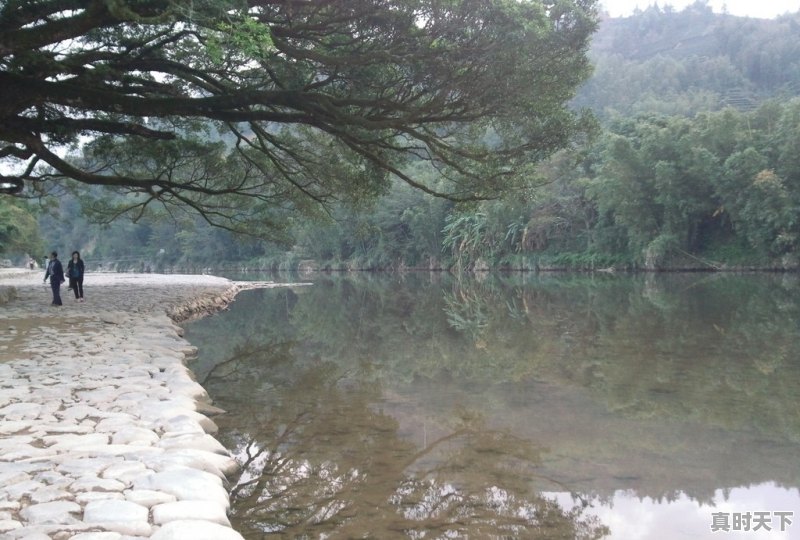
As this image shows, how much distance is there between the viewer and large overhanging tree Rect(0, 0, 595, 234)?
693cm

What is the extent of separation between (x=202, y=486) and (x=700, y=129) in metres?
36.7

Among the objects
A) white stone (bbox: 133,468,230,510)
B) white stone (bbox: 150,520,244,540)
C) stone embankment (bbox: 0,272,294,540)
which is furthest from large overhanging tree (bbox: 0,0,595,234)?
white stone (bbox: 150,520,244,540)

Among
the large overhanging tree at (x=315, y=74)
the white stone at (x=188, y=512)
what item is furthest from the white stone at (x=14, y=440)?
the large overhanging tree at (x=315, y=74)

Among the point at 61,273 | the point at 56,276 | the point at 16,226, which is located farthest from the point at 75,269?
the point at 16,226

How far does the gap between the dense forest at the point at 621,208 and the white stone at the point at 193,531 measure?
927 cm

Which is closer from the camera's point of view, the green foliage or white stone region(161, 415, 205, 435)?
white stone region(161, 415, 205, 435)

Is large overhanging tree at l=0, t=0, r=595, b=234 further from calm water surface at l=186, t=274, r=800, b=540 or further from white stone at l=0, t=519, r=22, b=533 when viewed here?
white stone at l=0, t=519, r=22, b=533

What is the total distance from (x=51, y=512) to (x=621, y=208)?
37.2 metres

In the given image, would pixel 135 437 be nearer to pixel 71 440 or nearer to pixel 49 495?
pixel 71 440

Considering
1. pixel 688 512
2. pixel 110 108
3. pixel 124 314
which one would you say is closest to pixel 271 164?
pixel 124 314

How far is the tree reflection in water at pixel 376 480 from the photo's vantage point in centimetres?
330

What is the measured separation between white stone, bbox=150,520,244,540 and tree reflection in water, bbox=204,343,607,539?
505 millimetres

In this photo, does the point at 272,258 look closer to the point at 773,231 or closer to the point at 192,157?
the point at 773,231

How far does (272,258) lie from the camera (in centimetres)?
6962
